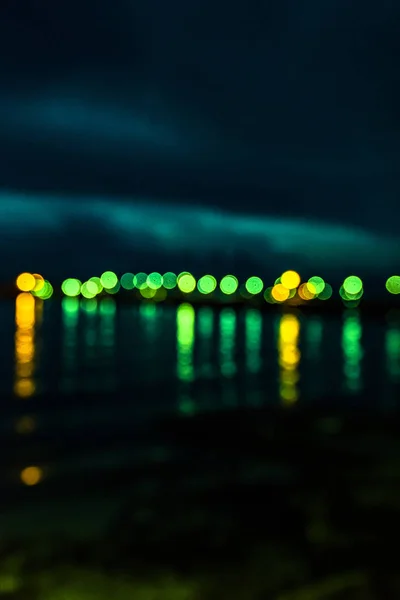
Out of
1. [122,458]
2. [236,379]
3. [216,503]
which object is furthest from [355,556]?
[236,379]

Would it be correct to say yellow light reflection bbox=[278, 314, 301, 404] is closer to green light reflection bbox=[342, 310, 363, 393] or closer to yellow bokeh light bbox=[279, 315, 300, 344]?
green light reflection bbox=[342, 310, 363, 393]

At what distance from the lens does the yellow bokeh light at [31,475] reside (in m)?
11.4

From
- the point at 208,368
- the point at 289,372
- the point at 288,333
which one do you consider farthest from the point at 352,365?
the point at 288,333

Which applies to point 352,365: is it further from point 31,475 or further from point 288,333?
point 288,333

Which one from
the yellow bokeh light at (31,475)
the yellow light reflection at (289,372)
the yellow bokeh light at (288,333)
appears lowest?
the yellow bokeh light at (31,475)

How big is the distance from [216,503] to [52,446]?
15.7ft

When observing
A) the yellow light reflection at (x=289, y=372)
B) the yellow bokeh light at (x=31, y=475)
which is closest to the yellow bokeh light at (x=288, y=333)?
the yellow light reflection at (x=289, y=372)

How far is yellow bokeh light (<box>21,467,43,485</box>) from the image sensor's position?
11.4m

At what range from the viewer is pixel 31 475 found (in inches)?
465

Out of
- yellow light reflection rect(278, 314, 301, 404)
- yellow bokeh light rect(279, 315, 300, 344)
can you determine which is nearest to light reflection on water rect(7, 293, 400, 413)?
yellow light reflection rect(278, 314, 301, 404)

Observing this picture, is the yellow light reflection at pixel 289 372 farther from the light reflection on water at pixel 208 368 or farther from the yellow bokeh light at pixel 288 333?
the yellow bokeh light at pixel 288 333

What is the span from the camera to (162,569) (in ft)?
25.5

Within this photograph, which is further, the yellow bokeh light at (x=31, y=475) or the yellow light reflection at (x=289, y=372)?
the yellow light reflection at (x=289, y=372)

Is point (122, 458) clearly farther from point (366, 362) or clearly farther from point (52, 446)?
point (366, 362)
